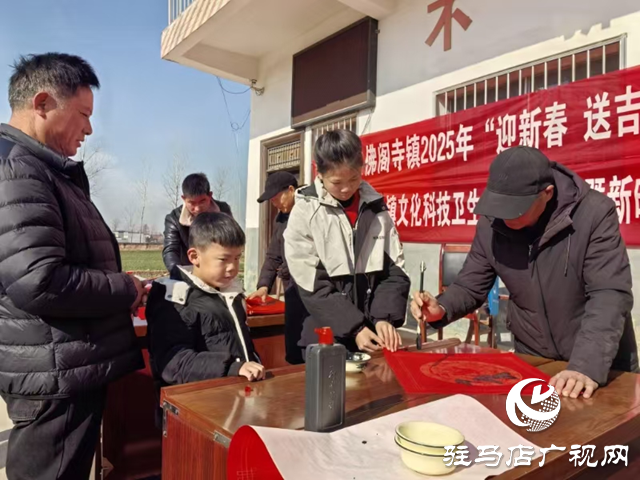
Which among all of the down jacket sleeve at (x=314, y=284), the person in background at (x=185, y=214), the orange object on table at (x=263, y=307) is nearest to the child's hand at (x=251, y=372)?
the down jacket sleeve at (x=314, y=284)

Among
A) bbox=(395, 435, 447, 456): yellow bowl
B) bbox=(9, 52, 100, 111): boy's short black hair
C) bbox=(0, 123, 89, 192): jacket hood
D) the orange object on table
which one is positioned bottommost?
bbox=(395, 435, 447, 456): yellow bowl

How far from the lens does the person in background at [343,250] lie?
1700 millimetres

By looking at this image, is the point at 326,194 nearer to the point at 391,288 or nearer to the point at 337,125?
the point at 391,288

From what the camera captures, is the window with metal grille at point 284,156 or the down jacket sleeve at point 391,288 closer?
the down jacket sleeve at point 391,288

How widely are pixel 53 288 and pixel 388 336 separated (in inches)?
41.4

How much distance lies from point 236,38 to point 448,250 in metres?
4.36

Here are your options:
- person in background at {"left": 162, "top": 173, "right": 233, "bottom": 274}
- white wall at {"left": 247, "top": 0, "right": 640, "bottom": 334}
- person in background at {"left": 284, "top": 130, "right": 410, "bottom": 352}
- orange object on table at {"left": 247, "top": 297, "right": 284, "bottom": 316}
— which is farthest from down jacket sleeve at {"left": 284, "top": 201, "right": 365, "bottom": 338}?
white wall at {"left": 247, "top": 0, "right": 640, "bottom": 334}

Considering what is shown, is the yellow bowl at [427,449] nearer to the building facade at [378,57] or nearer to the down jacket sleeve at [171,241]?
the down jacket sleeve at [171,241]

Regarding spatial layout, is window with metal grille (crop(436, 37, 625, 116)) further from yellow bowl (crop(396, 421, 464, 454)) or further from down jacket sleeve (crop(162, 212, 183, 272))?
yellow bowl (crop(396, 421, 464, 454))

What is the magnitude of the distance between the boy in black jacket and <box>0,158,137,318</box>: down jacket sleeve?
11.0 inches

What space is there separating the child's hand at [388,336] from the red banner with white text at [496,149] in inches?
85.3

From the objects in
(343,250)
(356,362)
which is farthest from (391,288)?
(356,362)

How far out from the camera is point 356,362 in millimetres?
1426

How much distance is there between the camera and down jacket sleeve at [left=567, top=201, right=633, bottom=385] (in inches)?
50.4
